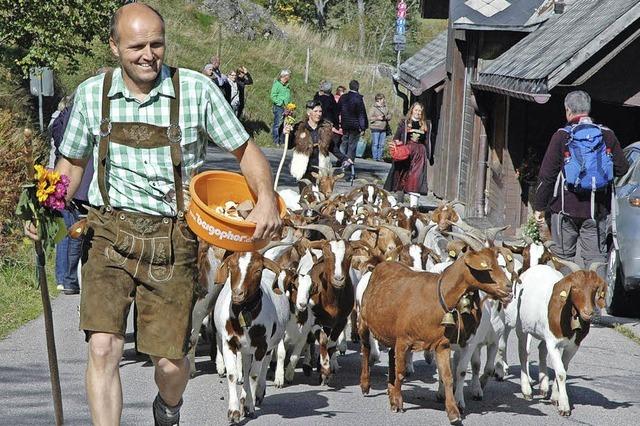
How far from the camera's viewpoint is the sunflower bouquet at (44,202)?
6.66 meters

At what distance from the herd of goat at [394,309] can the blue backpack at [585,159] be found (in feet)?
3.01

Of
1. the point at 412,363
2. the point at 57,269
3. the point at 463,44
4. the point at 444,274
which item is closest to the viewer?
the point at 444,274

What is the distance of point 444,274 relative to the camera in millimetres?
9664

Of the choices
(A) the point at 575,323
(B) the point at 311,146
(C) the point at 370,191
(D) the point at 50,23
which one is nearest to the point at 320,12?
(D) the point at 50,23

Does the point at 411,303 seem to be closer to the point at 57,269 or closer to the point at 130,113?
the point at 130,113

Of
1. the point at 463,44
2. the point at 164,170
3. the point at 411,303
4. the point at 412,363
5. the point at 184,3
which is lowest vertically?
the point at 412,363

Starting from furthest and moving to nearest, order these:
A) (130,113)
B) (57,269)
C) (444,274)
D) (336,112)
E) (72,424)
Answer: (336,112) → (57,269) → (444,274) → (72,424) → (130,113)

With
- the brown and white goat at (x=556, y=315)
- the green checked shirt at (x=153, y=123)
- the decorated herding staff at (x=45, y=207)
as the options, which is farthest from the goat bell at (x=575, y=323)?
the decorated herding staff at (x=45, y=207)

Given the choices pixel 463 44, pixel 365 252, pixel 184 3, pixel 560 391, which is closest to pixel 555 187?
pixel 365 252

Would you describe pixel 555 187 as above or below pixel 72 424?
above

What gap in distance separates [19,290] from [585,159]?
20.1 feet

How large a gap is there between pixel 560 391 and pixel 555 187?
3568 millimetres

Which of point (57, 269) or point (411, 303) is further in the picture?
point (57, 269)

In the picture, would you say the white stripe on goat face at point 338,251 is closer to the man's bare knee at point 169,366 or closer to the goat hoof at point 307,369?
the goat hoof at point 307,369
